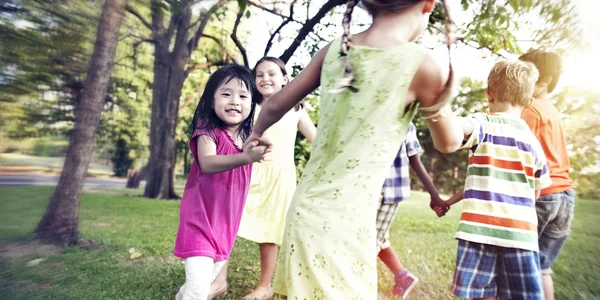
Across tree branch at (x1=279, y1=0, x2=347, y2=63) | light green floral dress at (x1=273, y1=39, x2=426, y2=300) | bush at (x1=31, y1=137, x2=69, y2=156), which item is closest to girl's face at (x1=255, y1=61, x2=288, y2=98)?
tree branch at (x1=279, y1=0, x2=347, y2=63)

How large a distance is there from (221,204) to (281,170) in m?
0.78

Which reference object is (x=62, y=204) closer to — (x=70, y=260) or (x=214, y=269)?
(x=70, y=260)

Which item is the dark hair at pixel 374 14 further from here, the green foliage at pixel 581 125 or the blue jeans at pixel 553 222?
the green foliage at pixel 581 125

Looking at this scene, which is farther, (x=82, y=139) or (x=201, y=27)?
(x=201, y=27)

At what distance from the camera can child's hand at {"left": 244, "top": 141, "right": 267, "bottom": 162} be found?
1.38 m

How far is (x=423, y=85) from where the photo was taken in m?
1.06

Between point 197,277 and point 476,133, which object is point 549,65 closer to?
point 476,133

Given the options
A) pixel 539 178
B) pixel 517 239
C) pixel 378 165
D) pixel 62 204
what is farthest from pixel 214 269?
pixel 62 204

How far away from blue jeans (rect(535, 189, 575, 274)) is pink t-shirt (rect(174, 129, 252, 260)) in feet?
4.57

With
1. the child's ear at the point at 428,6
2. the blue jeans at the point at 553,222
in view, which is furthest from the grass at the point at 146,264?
the child's ear at the point at 428,6

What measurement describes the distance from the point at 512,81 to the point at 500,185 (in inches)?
17.1

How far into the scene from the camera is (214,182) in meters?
1.78

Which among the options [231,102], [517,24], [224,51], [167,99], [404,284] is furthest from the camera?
[167,99]

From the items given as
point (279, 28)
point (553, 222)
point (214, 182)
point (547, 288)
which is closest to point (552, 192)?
point (553, 222)
